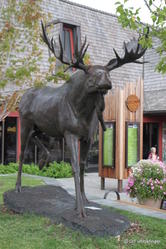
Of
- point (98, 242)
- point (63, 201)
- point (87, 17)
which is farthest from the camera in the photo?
point (87, 17)

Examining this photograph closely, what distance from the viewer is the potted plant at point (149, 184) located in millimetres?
8172

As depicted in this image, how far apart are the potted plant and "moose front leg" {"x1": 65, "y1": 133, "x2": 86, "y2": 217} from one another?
3.35 m

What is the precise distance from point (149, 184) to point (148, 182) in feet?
0.22

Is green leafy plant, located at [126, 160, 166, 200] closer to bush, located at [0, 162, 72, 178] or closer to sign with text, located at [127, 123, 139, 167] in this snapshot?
sign with text, located at [127, 123, 139, 167]

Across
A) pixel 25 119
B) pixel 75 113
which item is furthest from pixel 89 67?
pixel 25 119

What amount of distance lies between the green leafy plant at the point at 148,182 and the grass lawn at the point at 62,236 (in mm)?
2236

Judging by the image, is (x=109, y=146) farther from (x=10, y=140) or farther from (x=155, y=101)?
(x=155, y=101)

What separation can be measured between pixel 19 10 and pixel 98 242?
304 inches

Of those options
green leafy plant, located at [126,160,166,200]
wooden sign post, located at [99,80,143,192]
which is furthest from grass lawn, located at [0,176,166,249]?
wooden sign post, located at [99,80,143,192]

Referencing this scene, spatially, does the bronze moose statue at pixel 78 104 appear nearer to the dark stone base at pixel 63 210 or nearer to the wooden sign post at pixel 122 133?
the dark stone base at pixel 63 210

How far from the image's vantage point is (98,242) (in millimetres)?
4562

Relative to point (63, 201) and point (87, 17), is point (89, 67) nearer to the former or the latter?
point (63, 201)

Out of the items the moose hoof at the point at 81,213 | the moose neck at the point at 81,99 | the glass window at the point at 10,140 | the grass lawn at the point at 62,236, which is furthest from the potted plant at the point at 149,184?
the glass window at the point at 10,140

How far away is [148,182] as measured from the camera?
815 centimetres
